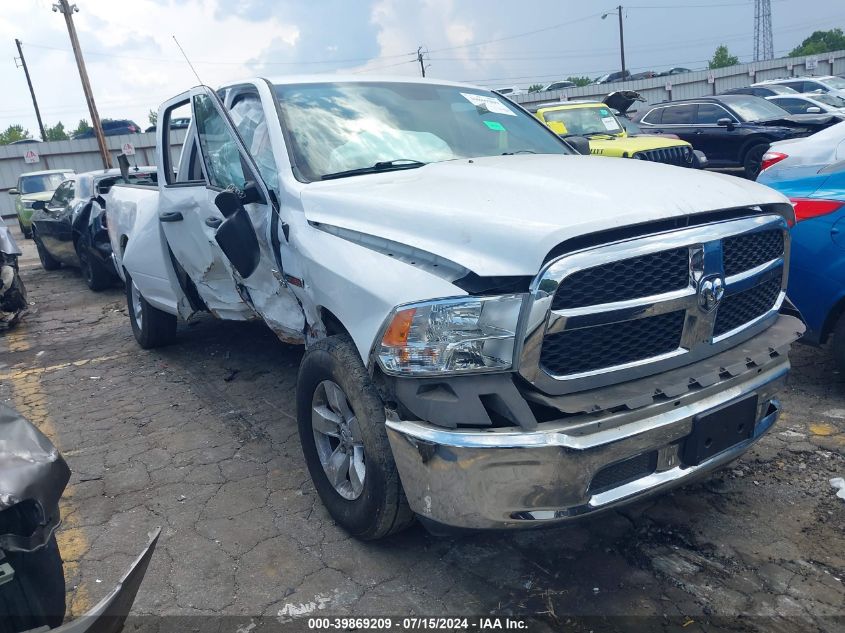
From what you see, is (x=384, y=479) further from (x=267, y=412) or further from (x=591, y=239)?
(x=267, y=412)

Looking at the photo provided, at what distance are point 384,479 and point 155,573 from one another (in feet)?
3.71

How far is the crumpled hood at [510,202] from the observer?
89.2 inches

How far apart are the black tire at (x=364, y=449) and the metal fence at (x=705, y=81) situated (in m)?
29.4

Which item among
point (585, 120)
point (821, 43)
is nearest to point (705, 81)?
point (585, 120)

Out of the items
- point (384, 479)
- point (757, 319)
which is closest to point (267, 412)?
point (384, 479)

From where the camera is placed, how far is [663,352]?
2.47 m

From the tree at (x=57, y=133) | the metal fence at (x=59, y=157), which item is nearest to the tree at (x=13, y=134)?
the tree at (x=57, y=133)

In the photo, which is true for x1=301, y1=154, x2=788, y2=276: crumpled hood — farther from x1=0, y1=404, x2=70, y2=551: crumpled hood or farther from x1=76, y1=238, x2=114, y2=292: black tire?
x1=76, y1=238, x2=114, y2=292: black tire

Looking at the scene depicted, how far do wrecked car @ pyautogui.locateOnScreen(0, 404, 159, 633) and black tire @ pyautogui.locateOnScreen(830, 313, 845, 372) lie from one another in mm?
3592

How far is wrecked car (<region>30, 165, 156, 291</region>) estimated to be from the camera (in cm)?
933

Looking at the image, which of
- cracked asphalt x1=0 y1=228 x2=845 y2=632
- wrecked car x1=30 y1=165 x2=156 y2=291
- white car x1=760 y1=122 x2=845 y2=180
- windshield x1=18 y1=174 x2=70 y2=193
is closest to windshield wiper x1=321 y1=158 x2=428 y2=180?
cracked asphalt x1=0 y1=228 x2=845 y2=632

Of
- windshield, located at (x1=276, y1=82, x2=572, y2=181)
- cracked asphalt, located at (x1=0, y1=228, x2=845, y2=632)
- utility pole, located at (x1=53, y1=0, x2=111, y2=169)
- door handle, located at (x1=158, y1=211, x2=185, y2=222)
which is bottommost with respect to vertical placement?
cracked asphalt, located at (x1=0, y1=228, x2=845, y2=632)

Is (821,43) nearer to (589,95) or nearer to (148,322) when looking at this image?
(589,95)

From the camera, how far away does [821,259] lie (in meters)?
3.76
